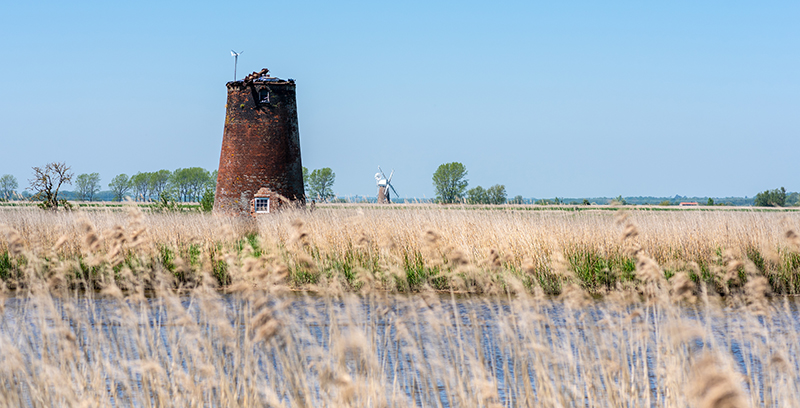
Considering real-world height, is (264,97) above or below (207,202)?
above

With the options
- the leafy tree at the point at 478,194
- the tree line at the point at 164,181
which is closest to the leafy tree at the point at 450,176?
the leafy tree at the point at 478,194

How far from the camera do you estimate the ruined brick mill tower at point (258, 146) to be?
15789 millimetres

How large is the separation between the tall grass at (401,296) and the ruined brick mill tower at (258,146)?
115 inches

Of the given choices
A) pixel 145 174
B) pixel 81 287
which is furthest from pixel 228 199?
pixel 145 174

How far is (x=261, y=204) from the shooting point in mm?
15844

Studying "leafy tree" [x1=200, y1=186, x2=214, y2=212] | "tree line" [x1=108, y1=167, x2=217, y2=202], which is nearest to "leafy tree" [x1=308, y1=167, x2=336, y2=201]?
"tree line" [x1=108, y1=167, x2=217, y2=202]

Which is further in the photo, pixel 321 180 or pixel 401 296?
pixel 321 180

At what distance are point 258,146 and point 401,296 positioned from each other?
12.9 meters

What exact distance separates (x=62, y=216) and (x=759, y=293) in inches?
442

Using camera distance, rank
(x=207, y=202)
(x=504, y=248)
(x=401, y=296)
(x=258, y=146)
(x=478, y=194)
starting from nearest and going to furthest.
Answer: (x=401, y=296)
(x=504, y=248)
(x=258, y=146)
(x=207, y=202)
(x=478, y=194)

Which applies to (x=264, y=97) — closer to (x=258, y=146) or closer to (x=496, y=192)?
(x=258, y=146)

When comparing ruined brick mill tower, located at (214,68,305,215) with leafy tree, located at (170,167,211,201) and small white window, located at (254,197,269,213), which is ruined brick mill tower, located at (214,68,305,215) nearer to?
small white window, located at (254,197,269,213)

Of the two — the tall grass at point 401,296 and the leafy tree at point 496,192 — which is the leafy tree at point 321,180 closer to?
the leafy tree at point 496,192

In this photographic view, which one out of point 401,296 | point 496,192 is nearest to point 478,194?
point 496,192
